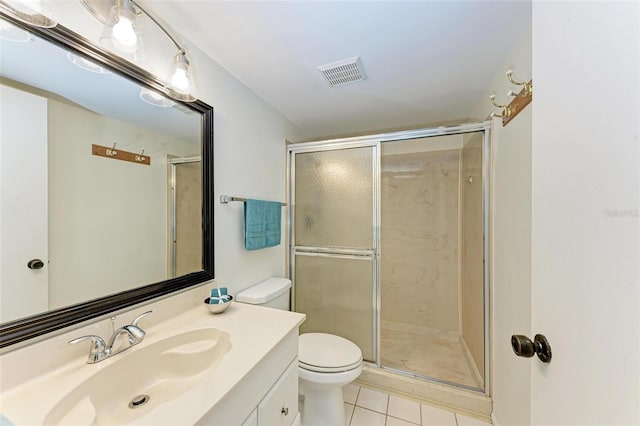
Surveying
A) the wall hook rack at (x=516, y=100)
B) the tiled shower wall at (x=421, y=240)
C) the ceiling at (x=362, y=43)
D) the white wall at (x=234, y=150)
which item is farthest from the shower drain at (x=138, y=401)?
the tiled shower wall at (x=421, y=240)

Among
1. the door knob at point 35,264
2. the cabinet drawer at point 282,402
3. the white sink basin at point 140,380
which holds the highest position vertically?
the door knob at point 35,264

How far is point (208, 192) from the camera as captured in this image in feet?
4.28

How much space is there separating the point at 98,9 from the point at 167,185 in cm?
66

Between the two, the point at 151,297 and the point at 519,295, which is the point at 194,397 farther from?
the point at 519,295

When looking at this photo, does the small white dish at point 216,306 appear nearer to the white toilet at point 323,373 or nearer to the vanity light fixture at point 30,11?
the white toilet at point 323,373

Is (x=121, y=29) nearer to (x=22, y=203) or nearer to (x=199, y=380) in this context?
(x=22, y=203)

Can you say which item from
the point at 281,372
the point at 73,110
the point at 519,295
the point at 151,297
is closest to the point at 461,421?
the point at 519,295

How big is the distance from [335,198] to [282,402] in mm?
1446

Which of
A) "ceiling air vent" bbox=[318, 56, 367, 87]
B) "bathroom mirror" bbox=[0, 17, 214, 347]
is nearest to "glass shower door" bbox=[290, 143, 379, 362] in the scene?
"ceiling air vent" bbox=[318, 56, 367, 87]

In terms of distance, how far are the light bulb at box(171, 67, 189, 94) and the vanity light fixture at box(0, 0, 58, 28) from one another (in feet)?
1.24

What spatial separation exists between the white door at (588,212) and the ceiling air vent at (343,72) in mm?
959

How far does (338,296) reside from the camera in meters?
2.07

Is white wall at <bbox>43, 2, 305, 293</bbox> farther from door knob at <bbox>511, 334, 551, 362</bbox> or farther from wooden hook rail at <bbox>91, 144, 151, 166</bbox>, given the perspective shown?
door knob at <bbox>511, 334, 551, 362</bbox>

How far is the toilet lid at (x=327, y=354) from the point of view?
1381 mm
